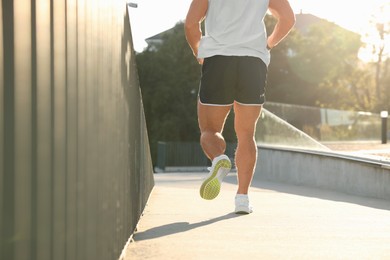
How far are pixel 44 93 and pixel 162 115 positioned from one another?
5420 centimetres

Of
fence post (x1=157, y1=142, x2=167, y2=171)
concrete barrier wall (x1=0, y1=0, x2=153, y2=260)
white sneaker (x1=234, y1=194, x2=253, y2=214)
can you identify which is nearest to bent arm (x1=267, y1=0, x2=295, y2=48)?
white sneaker (x1=234, y1=194, x2=253, y2=214)

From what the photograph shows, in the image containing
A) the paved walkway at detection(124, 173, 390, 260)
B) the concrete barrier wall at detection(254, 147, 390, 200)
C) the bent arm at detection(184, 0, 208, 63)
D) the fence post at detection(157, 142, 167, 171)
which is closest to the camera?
the paved walkway at detection(124, 173, 390, 260)

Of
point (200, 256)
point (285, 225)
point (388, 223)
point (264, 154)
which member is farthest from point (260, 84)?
point (264, 154)

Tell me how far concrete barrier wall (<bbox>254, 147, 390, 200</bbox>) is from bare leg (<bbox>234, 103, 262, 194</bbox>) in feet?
19.8

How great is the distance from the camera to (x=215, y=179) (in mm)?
5367

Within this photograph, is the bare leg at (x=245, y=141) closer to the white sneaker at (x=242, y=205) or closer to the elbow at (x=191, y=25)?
the white sneaker at (x=242, y=205)

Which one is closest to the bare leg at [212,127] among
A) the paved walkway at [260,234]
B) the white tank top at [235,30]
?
the white tank top at [235,30]

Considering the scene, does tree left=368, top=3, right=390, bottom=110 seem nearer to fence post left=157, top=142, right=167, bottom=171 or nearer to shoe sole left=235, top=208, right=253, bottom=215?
fence post left=157, top=142, right=167, bottom=171

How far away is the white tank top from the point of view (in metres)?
5.73

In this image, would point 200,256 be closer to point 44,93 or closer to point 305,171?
point 44,93

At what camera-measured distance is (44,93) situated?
2.02m

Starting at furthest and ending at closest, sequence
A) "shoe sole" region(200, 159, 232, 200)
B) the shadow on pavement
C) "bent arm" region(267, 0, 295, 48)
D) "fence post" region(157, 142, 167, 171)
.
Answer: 1. "fence post" region(157, 142, 167, 171)
2. "bent arm" region(267, 0, 295, 48)
3. "shoe sole" region(200, 159, 232, 200)
4. the shadow on pavement

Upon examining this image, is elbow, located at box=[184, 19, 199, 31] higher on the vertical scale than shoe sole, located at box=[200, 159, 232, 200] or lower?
higher

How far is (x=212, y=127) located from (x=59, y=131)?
12.3ft
